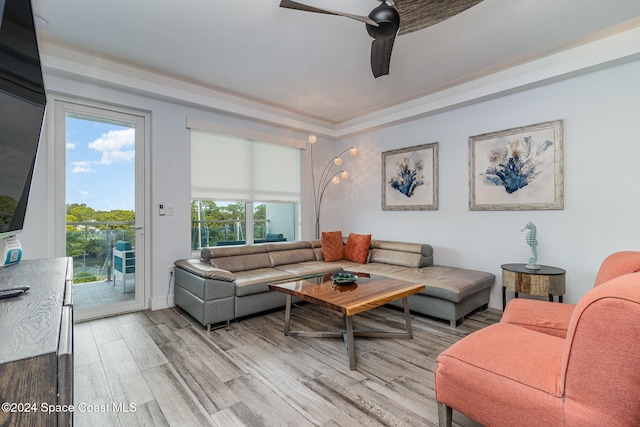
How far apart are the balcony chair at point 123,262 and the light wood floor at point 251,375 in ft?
1.76

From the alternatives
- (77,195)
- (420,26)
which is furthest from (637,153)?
(77,195)

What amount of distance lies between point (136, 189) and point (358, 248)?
2.98 m

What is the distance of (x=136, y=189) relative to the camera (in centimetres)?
343

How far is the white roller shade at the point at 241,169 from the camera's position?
382 centimetres

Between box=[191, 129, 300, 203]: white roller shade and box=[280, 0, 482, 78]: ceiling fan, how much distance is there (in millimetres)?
2454

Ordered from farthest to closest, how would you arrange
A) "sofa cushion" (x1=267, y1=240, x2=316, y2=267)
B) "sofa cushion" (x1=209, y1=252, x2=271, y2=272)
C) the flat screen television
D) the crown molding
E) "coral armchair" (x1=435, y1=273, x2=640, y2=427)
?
"sofa cushion" (x1=267, y1=240, x2=316, y2=267), "sofa cushion" (x1=209, y1=252, x2=271, y2=272), the crown molding, the flat screen television, "coral armchair" (x1=435, y1=273, x2=640, y2=427)

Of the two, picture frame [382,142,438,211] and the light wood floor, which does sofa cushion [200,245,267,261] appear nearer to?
the light wood floor

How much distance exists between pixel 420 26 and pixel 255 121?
109 inches

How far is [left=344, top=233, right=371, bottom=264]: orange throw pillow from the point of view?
4.27 m

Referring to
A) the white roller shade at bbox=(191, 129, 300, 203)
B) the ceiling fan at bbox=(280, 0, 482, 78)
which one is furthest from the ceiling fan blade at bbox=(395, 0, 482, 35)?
the white roller shade at bbox=(191, 129, 300, 203)

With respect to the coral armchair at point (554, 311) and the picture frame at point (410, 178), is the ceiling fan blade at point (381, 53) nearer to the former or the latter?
the picture frame at point (410, 178)

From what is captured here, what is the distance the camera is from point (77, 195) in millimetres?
3094

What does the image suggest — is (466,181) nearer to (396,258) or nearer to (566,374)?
(396,258)

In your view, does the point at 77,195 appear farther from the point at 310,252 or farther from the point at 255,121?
the point at 310,252
